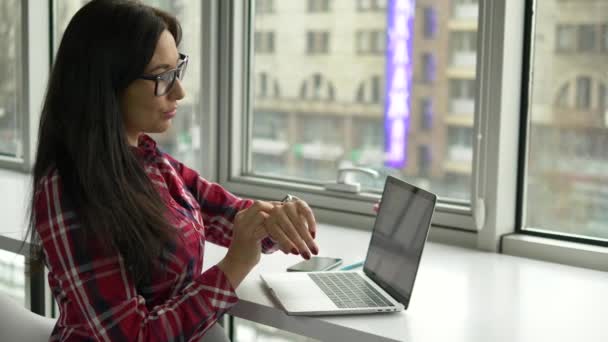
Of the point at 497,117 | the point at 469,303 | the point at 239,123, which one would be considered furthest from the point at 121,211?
the point at 239,123

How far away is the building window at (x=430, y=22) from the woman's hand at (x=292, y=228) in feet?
2.95

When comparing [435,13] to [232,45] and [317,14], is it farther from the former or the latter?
[232,45]

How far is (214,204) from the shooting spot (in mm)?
1683

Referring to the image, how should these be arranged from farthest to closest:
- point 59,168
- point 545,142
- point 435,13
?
point 435,13
point 545,142
point 59,168

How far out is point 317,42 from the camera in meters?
2.42

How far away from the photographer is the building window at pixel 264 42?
256 centimetres

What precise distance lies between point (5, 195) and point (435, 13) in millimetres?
1612

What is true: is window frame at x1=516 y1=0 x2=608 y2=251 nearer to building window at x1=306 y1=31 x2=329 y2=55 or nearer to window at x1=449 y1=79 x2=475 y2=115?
window at x1=449 y1=79 x2=475 y2=115

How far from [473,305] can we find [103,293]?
677 millimetres

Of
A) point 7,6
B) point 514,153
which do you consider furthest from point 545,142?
point 7,6

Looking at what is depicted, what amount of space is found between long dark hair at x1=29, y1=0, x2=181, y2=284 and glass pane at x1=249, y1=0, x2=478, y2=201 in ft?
3.23

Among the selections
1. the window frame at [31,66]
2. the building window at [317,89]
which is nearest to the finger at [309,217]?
the building window at [317,89]

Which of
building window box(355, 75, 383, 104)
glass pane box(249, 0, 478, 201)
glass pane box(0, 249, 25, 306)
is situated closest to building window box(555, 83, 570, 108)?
glass pane box(249, 0, 478, 201)

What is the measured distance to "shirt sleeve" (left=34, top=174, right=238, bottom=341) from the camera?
45.8 inches
